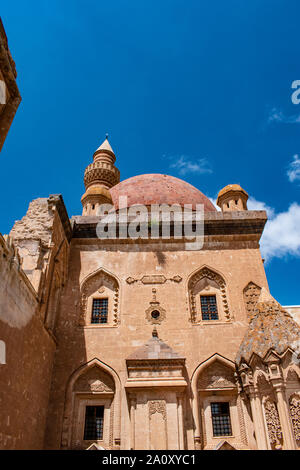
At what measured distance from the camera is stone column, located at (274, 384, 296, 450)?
24.5ft

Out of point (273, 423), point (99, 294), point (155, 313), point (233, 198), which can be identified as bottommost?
point (273, 423)

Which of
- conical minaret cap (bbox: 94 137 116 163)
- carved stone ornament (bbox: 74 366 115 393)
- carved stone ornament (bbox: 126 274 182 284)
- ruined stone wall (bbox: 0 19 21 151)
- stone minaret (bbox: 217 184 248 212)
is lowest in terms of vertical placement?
carved stone ornament (bbox: 74 366 115 393)

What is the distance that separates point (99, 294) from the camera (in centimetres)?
1060

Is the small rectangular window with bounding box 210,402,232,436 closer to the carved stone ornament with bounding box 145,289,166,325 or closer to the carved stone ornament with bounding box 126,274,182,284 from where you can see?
the carved stone ornament with bounding box 145,289,166,325

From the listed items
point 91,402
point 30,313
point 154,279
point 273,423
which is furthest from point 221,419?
point 30,313

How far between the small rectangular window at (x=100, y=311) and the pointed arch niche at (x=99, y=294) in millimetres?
96

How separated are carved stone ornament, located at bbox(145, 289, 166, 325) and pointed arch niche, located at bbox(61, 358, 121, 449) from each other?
166cm

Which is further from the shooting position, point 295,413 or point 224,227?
point 224,227

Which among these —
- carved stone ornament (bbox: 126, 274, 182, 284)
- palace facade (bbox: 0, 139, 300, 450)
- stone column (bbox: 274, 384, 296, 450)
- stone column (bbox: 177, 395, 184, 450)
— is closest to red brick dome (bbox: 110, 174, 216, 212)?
palace facade (bbox: 0, 139, 300, 450)

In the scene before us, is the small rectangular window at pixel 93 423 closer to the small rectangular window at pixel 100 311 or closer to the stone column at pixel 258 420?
the small rectangular window at pixel 100 311

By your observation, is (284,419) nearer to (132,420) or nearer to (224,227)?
(132,420)

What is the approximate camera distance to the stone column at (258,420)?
25.9ft

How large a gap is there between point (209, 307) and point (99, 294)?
10.3ft

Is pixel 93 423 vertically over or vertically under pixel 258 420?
over
